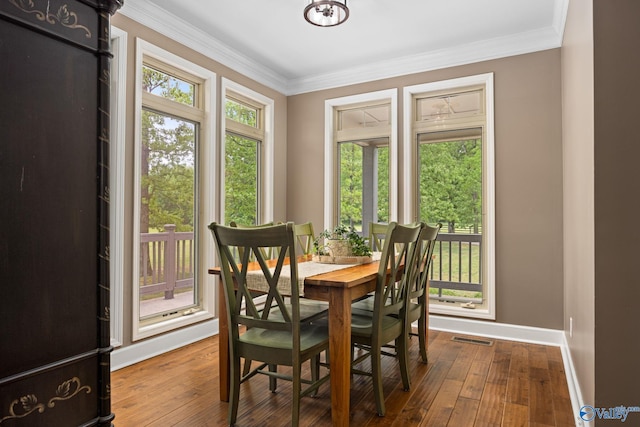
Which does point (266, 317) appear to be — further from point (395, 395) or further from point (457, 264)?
point (457, 264)

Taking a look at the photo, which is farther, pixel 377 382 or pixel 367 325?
pixel 367 325

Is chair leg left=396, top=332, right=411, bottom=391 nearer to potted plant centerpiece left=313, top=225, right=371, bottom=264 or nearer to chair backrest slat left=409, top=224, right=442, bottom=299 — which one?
chair backrest slat left=409, top=224, right=442, bottom=299

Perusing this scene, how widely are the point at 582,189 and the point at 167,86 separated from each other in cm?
321

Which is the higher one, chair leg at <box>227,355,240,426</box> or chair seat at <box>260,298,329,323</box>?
chair seat at <box>260,298,329,323</box>

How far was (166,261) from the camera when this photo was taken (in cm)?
349

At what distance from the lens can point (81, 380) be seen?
3.78ft

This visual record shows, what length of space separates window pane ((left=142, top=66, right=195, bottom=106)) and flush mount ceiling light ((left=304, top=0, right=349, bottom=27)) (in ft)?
4.63

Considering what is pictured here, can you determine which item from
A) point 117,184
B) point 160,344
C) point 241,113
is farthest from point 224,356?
point 241,113

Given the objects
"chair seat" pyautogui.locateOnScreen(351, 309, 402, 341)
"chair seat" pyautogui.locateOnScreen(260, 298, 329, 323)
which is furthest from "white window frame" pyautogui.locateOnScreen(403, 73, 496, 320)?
"chair seat" pyautogui.locateOnScreen(260, 298, 329, 323)

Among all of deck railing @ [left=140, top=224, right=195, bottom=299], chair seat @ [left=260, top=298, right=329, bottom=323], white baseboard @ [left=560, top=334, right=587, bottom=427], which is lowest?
white baseboard @ [left=560, top=334, right=587, bottom=427]

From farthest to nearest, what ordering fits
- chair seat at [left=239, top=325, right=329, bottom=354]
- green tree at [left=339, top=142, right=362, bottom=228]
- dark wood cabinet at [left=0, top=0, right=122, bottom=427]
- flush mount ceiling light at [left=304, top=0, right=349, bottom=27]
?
green tree at [left=339, top=142, right=362, bottom=228], flush mount ceiling light at [left=304, top=0, right=349, bottom=27], chair seat at [left=239, top=325, right=329, bottom=354], dark wood cabinet at [left=0, top=0, right=122, bottom=427]

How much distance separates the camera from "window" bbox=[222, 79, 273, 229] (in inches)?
163

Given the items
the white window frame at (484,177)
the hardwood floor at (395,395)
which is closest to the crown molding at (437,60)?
the white window frame at (484,177)

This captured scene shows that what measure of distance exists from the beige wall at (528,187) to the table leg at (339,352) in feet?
7.51
